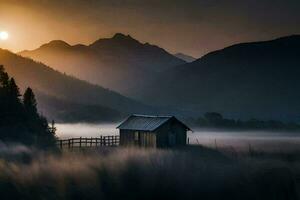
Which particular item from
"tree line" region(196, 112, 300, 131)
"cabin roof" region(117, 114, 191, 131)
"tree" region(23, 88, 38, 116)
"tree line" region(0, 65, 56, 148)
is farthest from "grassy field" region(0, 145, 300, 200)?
"tree line" region(196, 112, 300, 131)

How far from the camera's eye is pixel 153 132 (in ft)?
204

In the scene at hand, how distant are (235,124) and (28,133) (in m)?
115

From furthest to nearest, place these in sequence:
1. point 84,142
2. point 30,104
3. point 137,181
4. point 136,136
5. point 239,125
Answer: point 239,125 → point 136,136 → point 84,142 → point 30,104 → point 137,181

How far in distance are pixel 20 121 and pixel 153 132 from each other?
47.2 ft

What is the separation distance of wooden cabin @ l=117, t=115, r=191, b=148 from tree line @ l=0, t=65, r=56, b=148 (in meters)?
9.52

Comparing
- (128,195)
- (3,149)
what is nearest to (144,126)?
(3,149)

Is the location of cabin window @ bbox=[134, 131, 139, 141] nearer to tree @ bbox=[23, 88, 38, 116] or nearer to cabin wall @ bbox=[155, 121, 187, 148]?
cabin wall @ bbox=[155, 121, 187, 148]

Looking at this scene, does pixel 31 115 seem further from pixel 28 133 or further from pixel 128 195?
pixel 128 195

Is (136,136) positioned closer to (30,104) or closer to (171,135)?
(171,135)

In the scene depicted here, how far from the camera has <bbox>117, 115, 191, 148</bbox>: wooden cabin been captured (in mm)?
62219

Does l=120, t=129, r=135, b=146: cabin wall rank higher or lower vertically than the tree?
lower

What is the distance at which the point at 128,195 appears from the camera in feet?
76.2

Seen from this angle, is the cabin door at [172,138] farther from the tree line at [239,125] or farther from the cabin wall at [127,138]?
the tree line at [239,125]

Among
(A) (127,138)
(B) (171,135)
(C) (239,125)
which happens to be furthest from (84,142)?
(C) (239,125)
